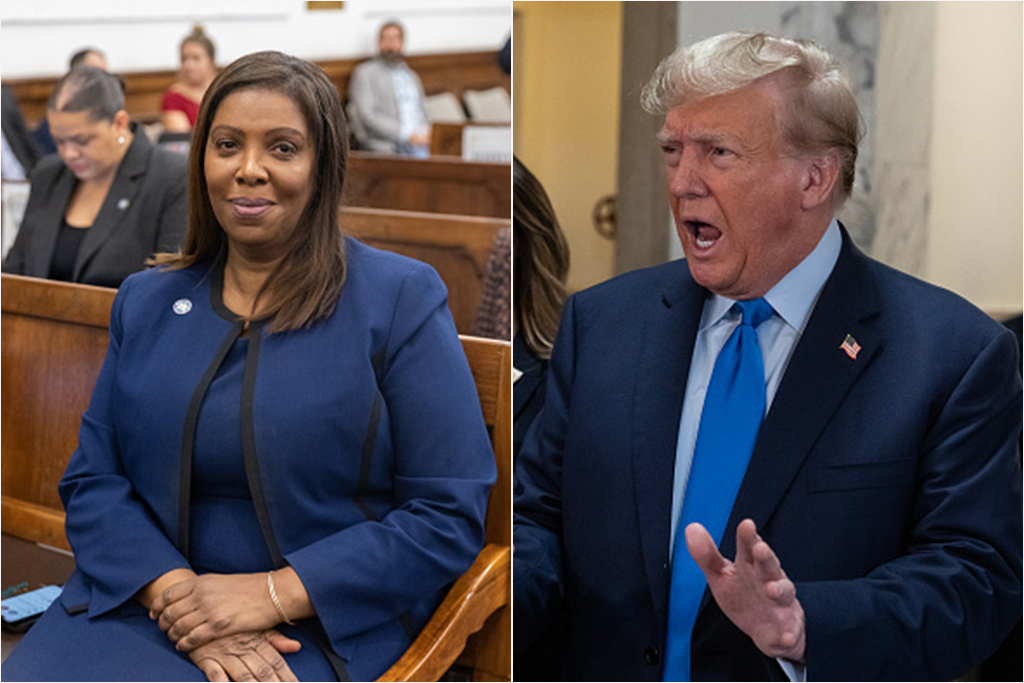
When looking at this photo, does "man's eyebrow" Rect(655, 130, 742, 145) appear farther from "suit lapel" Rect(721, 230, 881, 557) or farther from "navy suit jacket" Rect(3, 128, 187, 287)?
"navy suit jacket" Rect(3, 128, 187, 287)

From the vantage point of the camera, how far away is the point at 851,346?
65.6 inches

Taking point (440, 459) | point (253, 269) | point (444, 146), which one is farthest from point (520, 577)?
point (444, 146)

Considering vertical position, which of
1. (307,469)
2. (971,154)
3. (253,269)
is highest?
(971,154)

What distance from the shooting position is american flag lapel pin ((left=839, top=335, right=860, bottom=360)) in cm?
166

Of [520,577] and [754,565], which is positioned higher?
[754,565]

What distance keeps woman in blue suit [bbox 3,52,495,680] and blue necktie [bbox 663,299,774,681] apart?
0.33 m

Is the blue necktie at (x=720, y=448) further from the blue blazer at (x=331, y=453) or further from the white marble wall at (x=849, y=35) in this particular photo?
the blue blazer at (x=331, y=453)

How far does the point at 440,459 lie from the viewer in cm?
182

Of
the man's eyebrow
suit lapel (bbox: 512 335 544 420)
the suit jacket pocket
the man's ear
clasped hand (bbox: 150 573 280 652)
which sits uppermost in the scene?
the man's eyebrow

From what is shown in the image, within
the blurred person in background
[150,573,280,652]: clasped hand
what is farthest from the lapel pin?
the blurred person in background

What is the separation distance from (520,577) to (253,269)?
640 millimetres

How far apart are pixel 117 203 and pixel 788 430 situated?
55.4 inches

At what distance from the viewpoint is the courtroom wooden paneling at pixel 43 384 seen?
215 cm

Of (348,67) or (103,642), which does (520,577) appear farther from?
(348,67)
